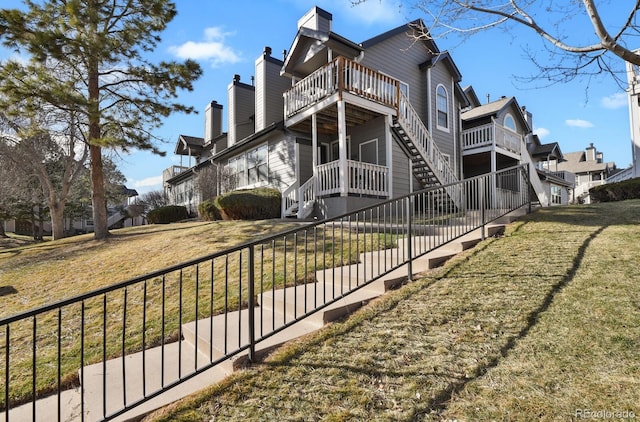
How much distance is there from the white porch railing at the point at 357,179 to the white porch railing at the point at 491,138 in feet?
23.8

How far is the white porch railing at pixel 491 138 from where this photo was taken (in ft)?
52.7

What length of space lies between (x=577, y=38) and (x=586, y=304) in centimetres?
465

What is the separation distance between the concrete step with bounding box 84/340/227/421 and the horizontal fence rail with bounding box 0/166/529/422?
0.01 meters

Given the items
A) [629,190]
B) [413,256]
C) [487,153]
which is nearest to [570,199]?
[487,153]

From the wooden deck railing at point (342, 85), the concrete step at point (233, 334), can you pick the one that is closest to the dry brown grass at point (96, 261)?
the concrete step at point (233, 334)

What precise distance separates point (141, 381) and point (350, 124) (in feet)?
39.2

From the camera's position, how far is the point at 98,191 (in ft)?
39.3

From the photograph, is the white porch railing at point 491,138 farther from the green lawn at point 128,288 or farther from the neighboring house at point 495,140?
the green lawn at point 128,288

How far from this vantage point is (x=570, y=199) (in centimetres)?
2981

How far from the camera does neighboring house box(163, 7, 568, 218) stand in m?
11.2

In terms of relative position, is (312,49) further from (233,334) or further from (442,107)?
(233,334)

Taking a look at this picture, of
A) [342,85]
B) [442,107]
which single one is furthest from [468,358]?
[442,107]

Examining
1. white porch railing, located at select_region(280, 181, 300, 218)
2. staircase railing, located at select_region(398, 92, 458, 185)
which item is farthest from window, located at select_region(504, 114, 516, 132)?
white porch railing, located at select_region(280, 181, 300, 218)

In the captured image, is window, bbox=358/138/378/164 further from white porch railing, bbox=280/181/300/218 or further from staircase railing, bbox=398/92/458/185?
white porch railing, bbox=280/181/300/218
